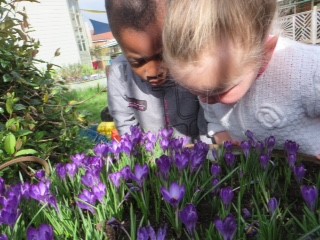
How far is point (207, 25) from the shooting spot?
840 millimetres

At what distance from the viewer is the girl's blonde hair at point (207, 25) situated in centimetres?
84

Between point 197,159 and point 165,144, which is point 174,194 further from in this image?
point 165,144

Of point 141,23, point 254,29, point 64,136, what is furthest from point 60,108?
point 254,29

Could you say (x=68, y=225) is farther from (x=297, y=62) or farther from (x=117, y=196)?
(x=297, y=62)

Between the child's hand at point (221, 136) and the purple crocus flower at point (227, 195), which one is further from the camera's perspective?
the child's hand at point (221, 136)

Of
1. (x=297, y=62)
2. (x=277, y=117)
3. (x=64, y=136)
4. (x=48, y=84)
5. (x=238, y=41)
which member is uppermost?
(x=238, y=41)

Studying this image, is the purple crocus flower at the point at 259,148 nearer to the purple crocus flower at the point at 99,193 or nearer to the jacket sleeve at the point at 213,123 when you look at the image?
the purple crocus flower at the point at 99,193

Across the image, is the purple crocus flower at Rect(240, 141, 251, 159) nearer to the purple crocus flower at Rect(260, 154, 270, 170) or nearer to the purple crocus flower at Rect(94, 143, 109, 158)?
the purple crocus flower at Rect(260, 154, 270, 170)

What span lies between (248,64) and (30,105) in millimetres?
1033

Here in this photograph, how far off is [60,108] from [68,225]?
100 centimetres

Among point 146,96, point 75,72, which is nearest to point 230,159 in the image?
point 146,96

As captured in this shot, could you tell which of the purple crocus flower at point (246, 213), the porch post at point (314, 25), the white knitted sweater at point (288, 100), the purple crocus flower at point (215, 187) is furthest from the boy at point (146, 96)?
the porch post at point (314, 25)

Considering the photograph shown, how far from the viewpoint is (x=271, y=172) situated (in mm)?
802

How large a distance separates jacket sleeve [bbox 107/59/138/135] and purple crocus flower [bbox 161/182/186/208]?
1239 millimetres
